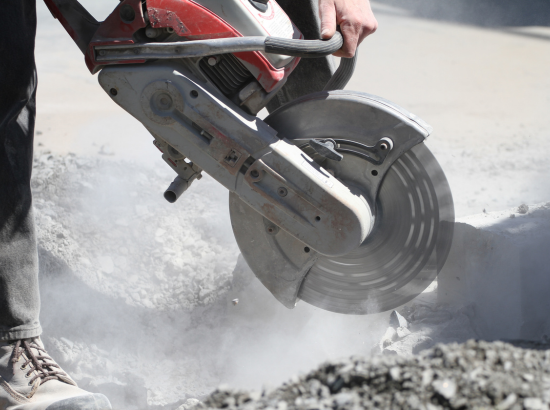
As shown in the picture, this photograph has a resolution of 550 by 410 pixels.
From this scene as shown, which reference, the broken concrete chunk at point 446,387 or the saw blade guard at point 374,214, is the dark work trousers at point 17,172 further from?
the broken concrete chunk at point 446,387

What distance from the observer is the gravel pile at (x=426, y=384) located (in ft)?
4.12

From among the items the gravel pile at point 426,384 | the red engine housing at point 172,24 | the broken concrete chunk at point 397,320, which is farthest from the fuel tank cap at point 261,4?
the broken concrete chunk at point 397,320

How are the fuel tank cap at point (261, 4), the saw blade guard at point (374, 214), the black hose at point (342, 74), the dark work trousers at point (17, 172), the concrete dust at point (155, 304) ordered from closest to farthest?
the dark work trousers at point (17, 172) → the fuel tank cap at point (261, 4) → the saw blade guard at point (374, 214) → the black hose at point (342, 74) → the concrete dust at point (155, 304)

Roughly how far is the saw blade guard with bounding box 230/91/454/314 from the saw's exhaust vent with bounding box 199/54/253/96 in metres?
0.23

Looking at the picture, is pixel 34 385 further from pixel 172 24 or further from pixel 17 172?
Result: pixel 172 24

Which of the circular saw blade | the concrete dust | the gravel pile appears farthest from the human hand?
the concrete dust

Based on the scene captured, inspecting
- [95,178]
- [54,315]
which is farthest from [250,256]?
[95,178]

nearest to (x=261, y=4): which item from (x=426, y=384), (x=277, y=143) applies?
(x=277, y=143)

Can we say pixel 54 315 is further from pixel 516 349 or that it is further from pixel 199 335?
pixel 516 349

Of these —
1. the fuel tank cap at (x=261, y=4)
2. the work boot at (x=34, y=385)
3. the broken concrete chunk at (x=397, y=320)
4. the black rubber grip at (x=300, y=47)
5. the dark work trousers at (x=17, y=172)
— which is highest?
the fuel tank cap at (x=261, y=4)

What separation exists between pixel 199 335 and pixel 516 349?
1.63 m

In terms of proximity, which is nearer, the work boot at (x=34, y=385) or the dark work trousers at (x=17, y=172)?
the dark work trousers at (x=17, y=172)

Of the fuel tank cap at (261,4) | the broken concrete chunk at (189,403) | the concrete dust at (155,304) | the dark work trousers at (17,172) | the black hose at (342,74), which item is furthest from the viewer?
the concrete dust at (155,304)

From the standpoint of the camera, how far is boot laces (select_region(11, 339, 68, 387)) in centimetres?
188
